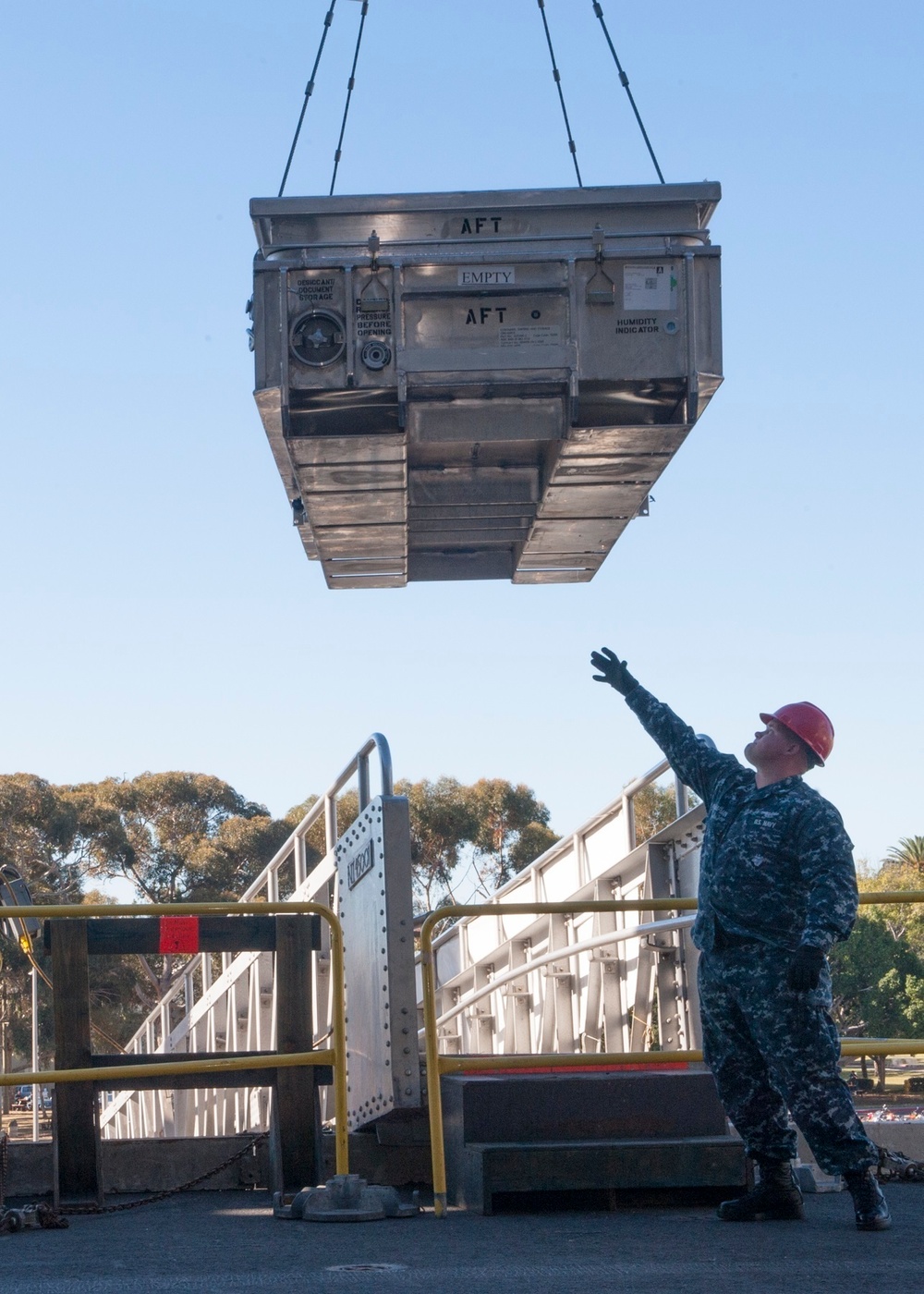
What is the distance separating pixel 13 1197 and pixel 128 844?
36.7 metres

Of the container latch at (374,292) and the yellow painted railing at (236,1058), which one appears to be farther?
the container latch at (374,292)

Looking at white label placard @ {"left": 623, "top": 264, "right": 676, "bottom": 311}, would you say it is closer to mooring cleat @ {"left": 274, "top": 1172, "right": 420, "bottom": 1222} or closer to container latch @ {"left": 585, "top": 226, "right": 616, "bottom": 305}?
container latch @ {"left": 585, "top": 226, "right": 616, "bottom": 305}

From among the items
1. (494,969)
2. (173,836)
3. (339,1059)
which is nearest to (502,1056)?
(339,1059)

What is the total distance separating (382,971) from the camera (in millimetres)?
6297

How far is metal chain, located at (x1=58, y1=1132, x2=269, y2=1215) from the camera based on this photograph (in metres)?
5.93

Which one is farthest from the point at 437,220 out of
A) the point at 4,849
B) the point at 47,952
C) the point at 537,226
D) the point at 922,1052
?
the point at 4,849

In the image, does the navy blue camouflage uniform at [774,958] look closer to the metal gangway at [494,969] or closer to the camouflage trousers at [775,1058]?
the camouflage trousers at [775,1058]

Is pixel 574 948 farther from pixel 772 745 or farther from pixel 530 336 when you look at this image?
pixel 772 745

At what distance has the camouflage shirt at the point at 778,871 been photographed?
15.7 feet

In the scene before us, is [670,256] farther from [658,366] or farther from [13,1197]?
[13,1197]

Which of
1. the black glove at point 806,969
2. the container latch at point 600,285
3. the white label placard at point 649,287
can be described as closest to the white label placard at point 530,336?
the container latch at point 600,285

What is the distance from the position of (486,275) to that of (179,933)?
334 centimetres

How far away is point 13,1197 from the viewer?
6.46 m

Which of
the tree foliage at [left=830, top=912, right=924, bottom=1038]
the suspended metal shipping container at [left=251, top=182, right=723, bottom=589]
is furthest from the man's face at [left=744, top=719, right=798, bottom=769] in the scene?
the tree foliage at [left=830, top=912, right=924, bottom=1038]
